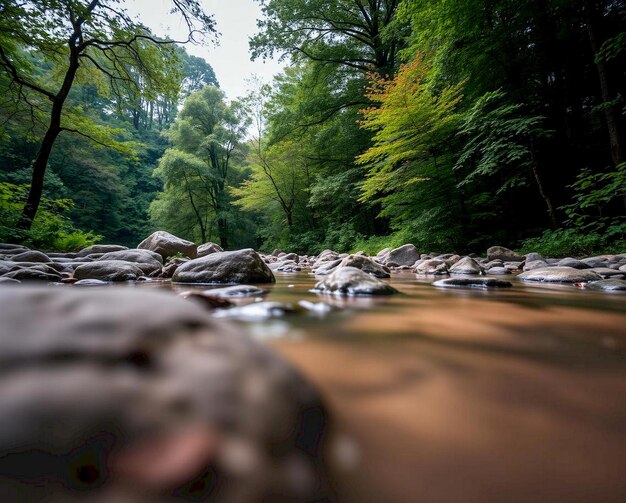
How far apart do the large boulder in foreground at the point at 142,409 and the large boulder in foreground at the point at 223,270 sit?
264cm

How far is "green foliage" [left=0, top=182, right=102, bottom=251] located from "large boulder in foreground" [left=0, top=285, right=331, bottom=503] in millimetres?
7566

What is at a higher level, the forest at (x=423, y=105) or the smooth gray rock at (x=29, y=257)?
the forest at (x=423, y=105)

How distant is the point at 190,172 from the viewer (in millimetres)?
21203

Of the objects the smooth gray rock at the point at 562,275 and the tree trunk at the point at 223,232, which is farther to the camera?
the tree trunk at the point at 223,232

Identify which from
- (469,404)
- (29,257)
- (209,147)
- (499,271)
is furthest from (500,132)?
(209,147)

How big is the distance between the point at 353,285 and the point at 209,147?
23486 millimetres

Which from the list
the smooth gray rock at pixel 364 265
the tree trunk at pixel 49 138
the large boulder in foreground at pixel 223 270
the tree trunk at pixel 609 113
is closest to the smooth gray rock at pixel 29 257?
the large boulder in foreground at pixel 223 270

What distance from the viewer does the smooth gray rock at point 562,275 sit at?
3.18m

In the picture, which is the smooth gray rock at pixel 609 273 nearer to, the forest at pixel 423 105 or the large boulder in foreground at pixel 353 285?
the forest at pixel 423 105

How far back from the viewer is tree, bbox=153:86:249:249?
883 inches

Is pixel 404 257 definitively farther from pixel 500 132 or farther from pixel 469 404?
pixel 469 404

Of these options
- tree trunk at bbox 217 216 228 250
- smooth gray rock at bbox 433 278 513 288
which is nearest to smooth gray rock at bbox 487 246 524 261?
smooth gray rock at bbox 433 278 513 288

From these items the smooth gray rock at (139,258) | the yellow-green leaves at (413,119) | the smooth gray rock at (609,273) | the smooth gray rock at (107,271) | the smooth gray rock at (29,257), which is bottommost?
the smooth gray rock at (609,273)

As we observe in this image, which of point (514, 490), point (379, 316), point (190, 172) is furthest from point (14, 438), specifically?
point (190, 172)
